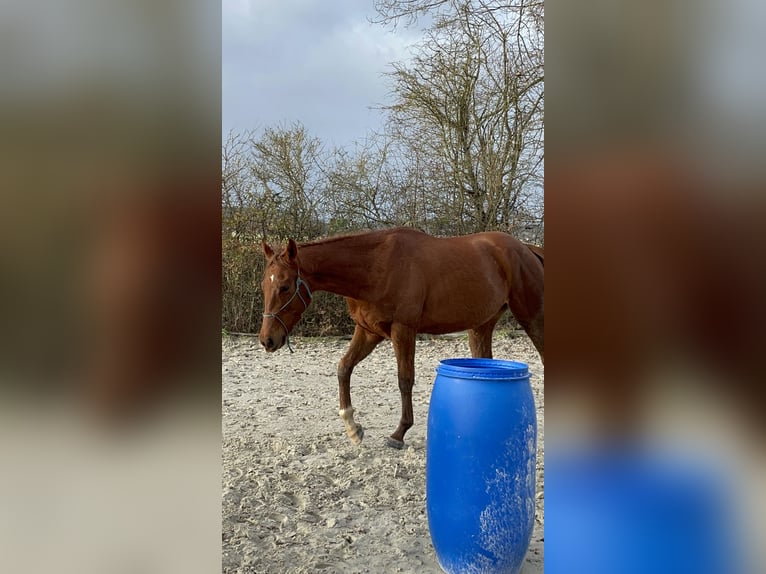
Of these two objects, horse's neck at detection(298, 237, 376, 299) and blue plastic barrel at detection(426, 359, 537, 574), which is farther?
horse's neck at detection(298, 237, 376, 299)

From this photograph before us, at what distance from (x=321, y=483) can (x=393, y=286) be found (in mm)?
1742

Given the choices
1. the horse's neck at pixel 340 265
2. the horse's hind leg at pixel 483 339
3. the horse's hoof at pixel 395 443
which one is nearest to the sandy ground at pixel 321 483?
the horse's hoof at pixel 395 443

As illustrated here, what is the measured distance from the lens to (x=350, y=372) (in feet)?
16.3

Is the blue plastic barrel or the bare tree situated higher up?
the bare tree

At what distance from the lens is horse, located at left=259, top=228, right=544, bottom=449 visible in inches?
177

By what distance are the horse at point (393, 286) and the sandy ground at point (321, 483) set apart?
49cm
